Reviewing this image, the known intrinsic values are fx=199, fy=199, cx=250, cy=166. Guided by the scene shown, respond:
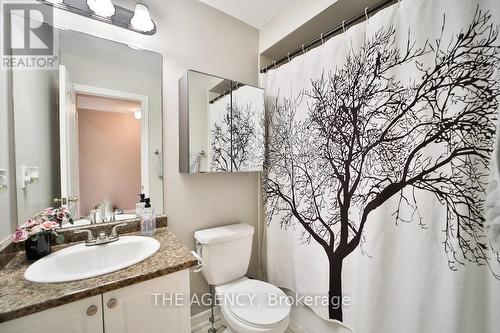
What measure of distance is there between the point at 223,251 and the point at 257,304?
399 millimetres

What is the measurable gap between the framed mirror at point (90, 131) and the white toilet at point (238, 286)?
468mm

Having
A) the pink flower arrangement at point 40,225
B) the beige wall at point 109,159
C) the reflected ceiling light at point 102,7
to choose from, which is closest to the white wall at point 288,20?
the reflected ceiling light at point 102,7

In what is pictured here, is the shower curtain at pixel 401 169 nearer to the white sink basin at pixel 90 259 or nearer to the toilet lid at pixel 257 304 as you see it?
the toilet lid at pixel 257 304

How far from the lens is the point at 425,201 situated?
3.04 ft

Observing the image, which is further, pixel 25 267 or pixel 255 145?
pixel 255 145

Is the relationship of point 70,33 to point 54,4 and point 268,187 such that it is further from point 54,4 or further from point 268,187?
point 268,187

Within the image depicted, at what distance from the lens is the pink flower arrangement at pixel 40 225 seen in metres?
0.86

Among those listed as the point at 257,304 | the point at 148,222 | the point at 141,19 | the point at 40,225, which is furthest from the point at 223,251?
the point at 141,19

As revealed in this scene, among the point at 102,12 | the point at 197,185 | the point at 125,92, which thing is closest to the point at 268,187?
the point at 197,185

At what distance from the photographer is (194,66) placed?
5.00 ft

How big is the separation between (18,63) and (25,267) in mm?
978

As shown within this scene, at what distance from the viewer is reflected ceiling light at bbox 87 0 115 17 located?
3.67ft

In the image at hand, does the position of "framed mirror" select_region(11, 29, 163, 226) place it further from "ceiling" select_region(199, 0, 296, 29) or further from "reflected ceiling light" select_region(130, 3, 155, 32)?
"ceiling" select_region(199, 0, 296, 29)

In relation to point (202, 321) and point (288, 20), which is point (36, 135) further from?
point (288, 20)
